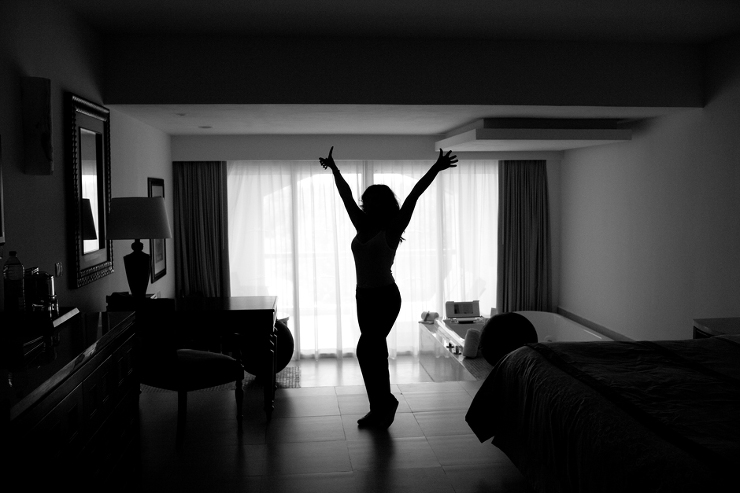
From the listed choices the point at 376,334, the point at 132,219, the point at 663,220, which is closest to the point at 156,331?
the point at 132,219

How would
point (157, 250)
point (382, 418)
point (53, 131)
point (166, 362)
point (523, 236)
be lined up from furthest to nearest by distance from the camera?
point (523, 236) → point (157, 250) → point (382, 418) → point (166, 362) → point (53, 131)

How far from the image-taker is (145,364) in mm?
3438

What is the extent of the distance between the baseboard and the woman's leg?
2902mm

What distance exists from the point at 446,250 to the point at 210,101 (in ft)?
11.9

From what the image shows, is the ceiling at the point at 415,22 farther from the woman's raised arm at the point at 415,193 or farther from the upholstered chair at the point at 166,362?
the upholstered chair at the point at 166,362

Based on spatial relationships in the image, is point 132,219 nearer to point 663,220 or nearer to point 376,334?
point 376,334

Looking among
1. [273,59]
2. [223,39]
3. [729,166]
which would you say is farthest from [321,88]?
[729,166]

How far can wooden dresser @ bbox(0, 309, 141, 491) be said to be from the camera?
1597mm

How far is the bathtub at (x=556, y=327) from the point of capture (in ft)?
20.6

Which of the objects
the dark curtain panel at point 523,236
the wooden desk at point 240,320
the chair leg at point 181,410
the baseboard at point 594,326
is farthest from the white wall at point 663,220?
the chair leg at point 181,410

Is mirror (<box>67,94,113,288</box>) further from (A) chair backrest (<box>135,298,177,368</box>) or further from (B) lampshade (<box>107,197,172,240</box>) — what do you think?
(A) chair backrest (<box>135,298,177,368</box>)

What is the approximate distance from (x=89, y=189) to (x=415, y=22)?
212cm

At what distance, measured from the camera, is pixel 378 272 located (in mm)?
3414

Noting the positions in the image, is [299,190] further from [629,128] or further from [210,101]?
[629,128]
